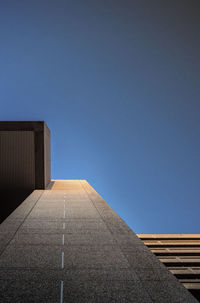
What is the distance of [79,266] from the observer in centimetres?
247

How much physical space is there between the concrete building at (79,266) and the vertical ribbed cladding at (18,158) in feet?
14.8

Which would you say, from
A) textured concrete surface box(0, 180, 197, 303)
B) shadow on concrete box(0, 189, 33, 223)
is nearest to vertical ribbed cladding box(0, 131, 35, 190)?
shadow on concrete box(0, 189, 33, 223)

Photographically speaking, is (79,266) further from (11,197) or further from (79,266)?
(11,197)

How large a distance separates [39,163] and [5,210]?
6.59ft

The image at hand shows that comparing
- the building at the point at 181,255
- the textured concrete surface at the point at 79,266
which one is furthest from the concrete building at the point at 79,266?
the building at the point at 181,255

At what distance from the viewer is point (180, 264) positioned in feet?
15.4

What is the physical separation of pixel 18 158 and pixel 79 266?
Result: 6687 mm

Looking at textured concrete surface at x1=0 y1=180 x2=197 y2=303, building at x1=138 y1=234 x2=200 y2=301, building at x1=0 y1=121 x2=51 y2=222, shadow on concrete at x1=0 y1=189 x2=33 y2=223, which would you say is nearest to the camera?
textured concrete surface at x1=0 y1=180 x2=197 y2=303

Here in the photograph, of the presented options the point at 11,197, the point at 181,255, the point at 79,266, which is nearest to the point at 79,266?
the point at 79,266

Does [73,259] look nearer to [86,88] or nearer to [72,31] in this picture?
[86,88]

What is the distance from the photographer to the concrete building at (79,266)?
77.0 inches

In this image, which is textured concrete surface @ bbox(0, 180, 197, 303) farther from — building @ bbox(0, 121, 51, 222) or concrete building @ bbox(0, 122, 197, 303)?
building @ bbox(0, 121, 51, 222)

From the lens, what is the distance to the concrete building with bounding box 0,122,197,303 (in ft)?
6.42

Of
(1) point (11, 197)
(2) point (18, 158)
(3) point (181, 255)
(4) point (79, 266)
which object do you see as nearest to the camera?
(4) point (79, 266)
